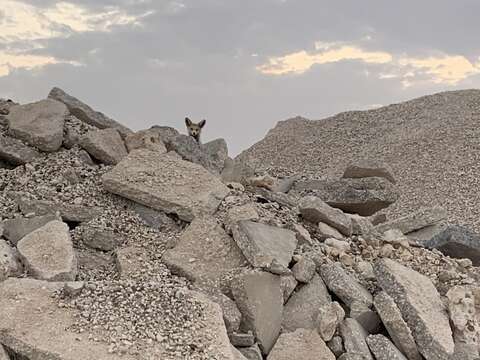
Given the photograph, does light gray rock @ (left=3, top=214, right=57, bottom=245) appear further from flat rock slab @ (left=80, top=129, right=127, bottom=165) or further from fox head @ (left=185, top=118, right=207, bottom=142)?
fox head @ (left=185, top=118, right=207, bottom=142)

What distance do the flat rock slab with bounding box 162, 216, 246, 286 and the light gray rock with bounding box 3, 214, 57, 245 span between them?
4.04 feet

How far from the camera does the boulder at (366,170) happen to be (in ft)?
34.7

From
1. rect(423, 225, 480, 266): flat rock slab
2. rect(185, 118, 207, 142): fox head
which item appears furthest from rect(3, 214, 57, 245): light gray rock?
rect(423, 225, 480, 266): flat rock slab

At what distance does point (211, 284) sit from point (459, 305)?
2.39 m

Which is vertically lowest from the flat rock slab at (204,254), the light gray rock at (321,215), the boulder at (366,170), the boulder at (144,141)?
the boulder at (366,170)

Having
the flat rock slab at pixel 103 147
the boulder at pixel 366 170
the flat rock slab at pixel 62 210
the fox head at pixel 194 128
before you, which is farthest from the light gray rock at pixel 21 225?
the boulder at pixel 366 170

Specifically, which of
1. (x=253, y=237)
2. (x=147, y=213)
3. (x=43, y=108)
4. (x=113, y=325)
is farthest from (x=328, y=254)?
(x=43, y=108)

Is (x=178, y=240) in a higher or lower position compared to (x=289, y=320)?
higher

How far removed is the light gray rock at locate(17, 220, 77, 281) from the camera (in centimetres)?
557

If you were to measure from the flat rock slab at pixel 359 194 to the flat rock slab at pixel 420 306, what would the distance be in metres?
2.66

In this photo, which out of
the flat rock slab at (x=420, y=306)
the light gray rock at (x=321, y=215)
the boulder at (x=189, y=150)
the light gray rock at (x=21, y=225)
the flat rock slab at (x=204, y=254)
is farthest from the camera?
the boulder at (x=189, y=150)

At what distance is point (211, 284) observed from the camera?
5848 millimetres

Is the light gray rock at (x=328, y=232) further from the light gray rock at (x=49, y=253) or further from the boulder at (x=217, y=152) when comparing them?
the light gray rock at (x=49, y=253)

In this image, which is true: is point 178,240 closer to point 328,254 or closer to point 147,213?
point 147,213
